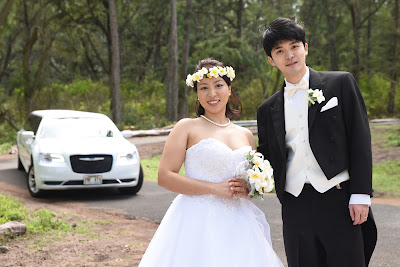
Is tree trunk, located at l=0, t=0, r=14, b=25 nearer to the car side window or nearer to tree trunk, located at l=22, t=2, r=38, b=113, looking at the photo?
the car side window

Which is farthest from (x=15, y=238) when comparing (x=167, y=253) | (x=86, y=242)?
(x=167, y=253)

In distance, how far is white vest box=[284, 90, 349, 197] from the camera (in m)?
3.19

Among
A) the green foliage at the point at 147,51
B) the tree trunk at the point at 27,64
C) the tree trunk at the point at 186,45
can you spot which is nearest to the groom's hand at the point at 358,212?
the green foliage at the point at 147,51

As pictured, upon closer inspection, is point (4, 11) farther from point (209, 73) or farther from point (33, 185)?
point (209, 73)

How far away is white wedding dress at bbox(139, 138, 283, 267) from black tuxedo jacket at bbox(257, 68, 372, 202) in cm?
38

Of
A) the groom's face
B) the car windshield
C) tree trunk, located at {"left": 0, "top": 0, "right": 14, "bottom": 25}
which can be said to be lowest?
the car windshield

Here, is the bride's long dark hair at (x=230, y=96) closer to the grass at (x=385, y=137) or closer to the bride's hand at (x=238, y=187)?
the bride's hand at (x=238, y=187)

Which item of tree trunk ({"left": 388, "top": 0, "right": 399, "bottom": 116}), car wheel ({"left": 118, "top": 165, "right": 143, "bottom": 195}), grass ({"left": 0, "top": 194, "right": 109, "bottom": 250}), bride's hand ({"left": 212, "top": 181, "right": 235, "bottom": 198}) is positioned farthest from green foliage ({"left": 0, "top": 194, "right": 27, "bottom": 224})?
tree trunk ({"left": 388, "top": 0, "right": 399, "bottom": 116})

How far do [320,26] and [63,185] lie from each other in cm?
4323

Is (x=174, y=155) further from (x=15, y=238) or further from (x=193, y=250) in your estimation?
(x=15, y=238)

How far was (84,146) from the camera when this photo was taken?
988 centimetres

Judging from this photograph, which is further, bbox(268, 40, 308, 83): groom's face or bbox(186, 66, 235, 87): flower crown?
bbox(186, 66, 235, 87): flower crown

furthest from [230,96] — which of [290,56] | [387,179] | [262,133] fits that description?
[387,179]

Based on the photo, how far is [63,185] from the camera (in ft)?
31.4
